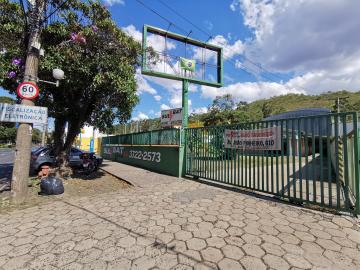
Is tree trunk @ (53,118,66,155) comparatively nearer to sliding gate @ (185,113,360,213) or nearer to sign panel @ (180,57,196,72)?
sign panel @ (180,57,196,72)

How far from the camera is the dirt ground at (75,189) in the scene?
571 cm

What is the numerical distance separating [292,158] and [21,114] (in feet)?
21.6

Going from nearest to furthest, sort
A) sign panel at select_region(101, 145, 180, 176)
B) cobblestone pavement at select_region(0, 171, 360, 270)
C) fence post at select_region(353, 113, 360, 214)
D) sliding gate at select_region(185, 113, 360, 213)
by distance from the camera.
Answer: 1. cobblestone pavement at select_region(0, 171, 360, 270)
2. fence post at select_region(353, 113, 360, 214)
3. sliding gate at select_region(185, 113, 360, 213)
4. sign panel at select_region(101, 145, 180, 176)

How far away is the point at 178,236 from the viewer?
3.72 m

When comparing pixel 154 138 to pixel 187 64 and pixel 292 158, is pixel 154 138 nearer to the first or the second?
pixel 187 64

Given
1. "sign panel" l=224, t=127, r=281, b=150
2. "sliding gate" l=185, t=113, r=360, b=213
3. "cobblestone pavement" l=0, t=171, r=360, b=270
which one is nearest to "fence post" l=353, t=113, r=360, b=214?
"sliding gate" l=185, t=113, r=360, b=213

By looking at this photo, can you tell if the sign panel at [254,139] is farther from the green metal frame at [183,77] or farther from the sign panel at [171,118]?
the sign panel at [171,118]

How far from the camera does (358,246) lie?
3324 mm

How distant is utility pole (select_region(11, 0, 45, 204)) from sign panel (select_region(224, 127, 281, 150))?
5.47m

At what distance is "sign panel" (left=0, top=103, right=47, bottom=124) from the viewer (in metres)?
5.65

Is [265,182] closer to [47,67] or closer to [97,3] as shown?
[47,67]

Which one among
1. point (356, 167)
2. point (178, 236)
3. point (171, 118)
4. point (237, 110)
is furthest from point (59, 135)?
point (237, 110)

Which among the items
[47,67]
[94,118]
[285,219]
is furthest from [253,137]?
[94,118]

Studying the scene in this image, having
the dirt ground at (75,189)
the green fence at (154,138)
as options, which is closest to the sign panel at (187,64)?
the green fence at (154,138)
